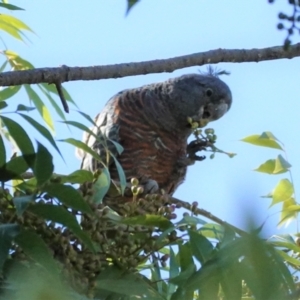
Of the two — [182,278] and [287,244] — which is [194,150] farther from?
[182,278]

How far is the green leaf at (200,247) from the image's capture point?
0.90 m

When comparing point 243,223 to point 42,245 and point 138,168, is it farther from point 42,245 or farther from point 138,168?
point 138,168

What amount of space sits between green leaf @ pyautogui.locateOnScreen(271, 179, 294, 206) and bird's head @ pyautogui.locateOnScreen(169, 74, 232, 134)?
1.24m

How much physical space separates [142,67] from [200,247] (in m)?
0.31

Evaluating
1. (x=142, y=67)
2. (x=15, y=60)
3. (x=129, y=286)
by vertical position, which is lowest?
(x=129, y=286)

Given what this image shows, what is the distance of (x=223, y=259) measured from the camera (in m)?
0.67

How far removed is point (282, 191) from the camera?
A: 4.33ft

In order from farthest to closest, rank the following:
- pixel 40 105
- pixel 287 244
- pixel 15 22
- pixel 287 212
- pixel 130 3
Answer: pixel 40 105 → pixel 15 22 → pixel 287 212 → pixel 287 244 → pixel 130 3

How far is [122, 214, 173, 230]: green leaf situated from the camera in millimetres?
889

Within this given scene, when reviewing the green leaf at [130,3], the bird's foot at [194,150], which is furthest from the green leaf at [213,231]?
Answer: the bird's foot at [194,150]

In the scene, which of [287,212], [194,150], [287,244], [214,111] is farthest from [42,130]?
[214,111]

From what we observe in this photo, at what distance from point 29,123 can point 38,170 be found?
0.41 feet

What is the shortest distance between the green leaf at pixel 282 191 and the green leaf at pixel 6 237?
680 mm

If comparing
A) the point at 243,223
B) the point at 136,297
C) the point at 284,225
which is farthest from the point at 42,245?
the point at 284,225
